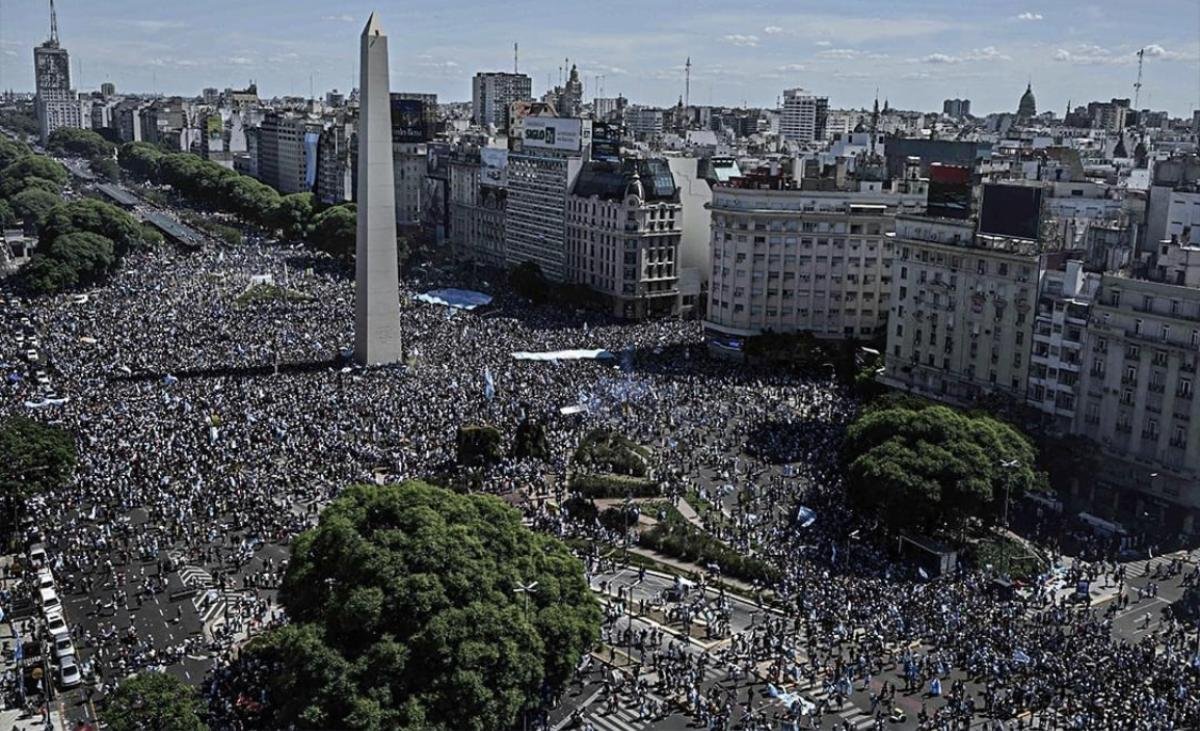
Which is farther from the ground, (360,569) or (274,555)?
(360,569)

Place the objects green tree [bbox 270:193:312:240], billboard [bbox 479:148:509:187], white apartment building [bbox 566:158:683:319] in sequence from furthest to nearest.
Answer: green tree [bbox 270:193:312:240] → billboard [bbox 479:148:509:187] → white apartment building [bbox 566:158:683:319]

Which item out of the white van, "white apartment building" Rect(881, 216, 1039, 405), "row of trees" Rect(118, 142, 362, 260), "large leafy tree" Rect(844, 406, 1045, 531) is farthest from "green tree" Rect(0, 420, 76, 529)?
"row of trees" Rect(118, 142, 362, 260)

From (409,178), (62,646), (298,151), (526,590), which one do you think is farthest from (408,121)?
(526,590)

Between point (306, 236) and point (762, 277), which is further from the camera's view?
point (306, 236)

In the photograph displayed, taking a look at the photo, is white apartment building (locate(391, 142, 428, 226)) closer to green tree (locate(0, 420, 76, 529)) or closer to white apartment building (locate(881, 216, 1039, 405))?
white apartment building (locate(881, 216, 1039, 405))

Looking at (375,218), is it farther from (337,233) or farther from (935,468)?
(337,233)

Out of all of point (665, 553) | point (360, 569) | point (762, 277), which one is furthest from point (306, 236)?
point (360, 569)

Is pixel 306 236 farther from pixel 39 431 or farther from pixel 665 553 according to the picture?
pixel 665 553
